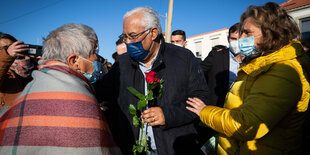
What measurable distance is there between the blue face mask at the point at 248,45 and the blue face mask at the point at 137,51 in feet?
3.75

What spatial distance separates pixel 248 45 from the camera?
1654 millimetres

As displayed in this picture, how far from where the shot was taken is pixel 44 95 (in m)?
1.19

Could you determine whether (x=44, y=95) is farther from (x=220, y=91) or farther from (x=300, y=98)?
(x=220, y=91)

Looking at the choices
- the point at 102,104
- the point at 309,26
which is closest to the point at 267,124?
the point at 102,104

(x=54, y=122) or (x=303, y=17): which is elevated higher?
(x=303, y=17)

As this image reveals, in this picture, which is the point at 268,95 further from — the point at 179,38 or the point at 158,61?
the point at 179,38

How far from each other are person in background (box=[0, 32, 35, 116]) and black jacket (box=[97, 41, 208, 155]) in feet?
4.25

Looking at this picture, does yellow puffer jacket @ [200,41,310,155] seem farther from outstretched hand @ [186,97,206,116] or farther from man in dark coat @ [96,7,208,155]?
man in dark coat @ [96,7,208,155]

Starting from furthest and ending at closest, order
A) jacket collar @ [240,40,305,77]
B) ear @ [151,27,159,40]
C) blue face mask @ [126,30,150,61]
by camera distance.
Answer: ear @ [151,27,159,40], blue face mask @ [126,30,150,61], jacket collar @ [240,40,305,77]

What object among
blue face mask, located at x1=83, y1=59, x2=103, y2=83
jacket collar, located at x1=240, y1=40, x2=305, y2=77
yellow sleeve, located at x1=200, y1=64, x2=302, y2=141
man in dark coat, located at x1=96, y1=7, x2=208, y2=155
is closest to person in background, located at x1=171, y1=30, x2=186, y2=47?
man in dark coat, located at x1=96, y1=7, x2=208, y2=155

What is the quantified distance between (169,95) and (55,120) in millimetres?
1208

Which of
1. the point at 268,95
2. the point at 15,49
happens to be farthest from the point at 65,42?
the point at 268,95

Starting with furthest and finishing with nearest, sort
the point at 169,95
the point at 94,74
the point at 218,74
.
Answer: the point at 218,74, the point at 94,74, the point at 169,95

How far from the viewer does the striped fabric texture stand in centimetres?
107
